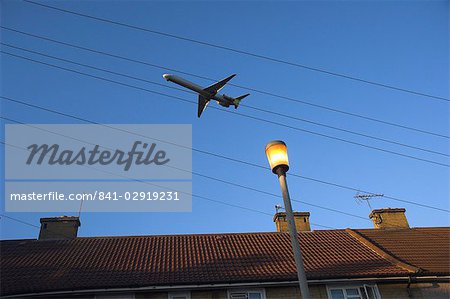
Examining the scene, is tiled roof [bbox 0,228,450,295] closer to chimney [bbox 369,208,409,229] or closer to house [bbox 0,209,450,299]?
house [bbox 0,209,450,299]

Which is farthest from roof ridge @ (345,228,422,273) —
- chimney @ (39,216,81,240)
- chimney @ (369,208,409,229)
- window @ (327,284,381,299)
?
chimney @ (39,216,81,240)

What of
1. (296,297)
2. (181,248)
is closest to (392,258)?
(296,297)

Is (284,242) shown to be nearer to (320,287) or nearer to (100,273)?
(320,287)

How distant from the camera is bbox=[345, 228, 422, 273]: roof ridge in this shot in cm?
1669

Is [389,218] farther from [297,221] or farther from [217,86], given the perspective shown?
[217,86]

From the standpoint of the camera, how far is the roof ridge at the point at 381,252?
54.7 ft

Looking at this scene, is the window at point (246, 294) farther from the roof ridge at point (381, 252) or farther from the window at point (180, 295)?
the roof ridge at point (381, 252)

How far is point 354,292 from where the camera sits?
52.4 feet

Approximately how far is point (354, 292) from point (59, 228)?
15.0m

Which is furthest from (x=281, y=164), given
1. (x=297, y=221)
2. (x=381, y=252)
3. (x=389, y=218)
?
(x=389, y=218)

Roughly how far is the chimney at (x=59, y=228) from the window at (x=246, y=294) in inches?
396

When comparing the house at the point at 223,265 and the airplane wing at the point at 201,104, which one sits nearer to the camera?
the house at the point at 223,265

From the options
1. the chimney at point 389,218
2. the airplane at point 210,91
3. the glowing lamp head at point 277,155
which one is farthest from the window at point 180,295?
the chimney at point 389,218

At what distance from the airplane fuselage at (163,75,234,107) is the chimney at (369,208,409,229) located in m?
12.3
